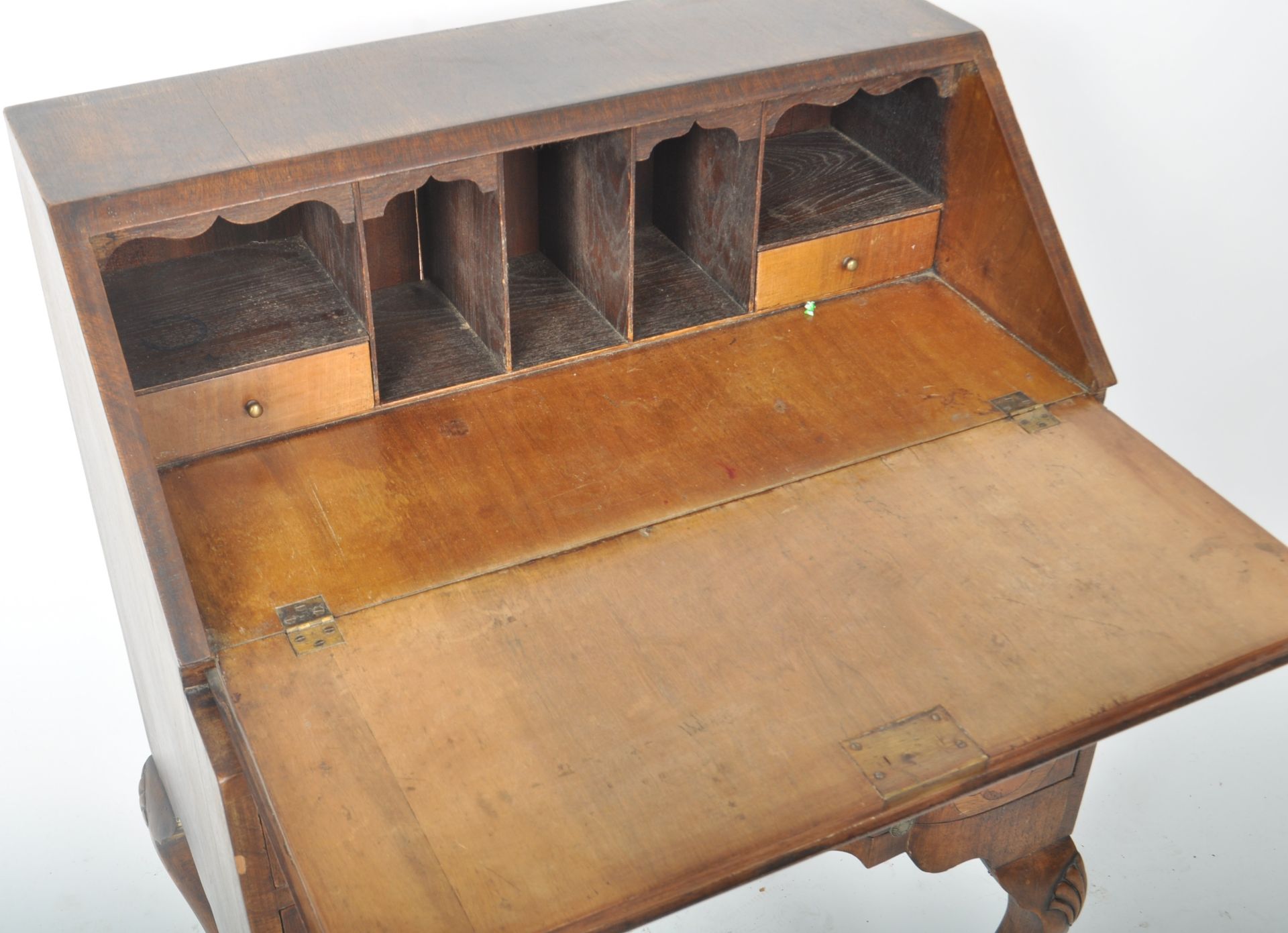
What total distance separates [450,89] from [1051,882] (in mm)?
1498

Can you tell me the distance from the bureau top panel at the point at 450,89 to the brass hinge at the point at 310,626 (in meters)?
0.50

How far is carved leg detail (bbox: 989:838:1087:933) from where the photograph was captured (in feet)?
8.43

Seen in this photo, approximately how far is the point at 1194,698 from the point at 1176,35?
179 centimetres

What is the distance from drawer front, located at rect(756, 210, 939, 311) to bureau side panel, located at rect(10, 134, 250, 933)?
3.14 feet

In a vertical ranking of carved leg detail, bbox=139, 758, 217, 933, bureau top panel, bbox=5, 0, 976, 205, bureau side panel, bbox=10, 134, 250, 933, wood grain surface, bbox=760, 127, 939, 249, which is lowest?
carved leg detail, bbox=139, 758, 217, 933

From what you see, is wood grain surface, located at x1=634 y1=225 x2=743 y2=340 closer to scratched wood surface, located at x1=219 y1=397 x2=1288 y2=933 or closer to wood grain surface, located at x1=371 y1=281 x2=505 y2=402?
wood grain surface, located at x1=371 y1=281 x2=505 y2=402

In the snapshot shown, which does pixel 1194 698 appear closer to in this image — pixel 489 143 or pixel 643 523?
pixel 643 523

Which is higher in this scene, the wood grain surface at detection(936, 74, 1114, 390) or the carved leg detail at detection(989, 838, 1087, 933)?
the wood grain surface at detection(936, 74, 1114, 390)

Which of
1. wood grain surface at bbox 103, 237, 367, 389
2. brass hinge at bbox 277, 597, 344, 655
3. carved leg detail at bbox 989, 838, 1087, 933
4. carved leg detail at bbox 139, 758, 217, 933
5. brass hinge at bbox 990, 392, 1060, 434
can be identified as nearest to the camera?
brass hinge at bbox 277, 597, 344, 655

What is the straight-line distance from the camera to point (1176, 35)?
3.23 m

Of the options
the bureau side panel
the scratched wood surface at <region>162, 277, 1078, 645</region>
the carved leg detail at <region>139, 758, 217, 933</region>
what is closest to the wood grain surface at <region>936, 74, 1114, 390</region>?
the scratched wood surface at <region>162, 277, 1078, 645</region>

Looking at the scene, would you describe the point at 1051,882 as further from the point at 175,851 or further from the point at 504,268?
the point at 175,851

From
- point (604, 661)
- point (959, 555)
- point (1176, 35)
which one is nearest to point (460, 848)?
point (604, 661)

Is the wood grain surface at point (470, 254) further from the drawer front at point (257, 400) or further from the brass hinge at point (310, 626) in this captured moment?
the brass hinge at point (310, 626)
